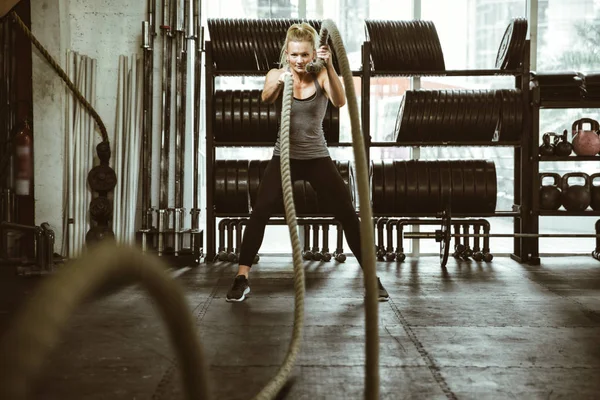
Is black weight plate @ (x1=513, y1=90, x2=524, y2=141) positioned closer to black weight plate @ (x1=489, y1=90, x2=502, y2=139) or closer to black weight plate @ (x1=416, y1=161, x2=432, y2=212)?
black weight plate @ (x1=489, y1=90, x2=502, y2=139)

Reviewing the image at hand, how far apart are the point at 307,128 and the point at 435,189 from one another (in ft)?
7.14

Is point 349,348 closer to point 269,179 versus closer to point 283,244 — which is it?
point 269,179

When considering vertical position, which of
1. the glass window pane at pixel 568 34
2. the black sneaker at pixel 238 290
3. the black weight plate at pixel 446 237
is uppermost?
the glass window pane at pixel 568 34

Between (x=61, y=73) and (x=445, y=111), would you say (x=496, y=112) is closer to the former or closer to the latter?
(x=445, y=111)

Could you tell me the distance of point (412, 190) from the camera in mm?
5844

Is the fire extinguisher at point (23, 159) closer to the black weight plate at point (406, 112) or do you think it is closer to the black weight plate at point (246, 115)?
the black weight plate at point (246, 115)

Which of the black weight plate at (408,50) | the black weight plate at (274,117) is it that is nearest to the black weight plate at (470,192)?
the black weight plate at (408,50)

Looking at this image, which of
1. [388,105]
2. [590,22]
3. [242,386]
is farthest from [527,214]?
[242,386]

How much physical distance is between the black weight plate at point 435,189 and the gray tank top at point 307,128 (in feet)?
6.72

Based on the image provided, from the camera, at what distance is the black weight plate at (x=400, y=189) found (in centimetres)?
584

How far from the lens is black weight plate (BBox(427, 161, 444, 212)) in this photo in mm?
5840

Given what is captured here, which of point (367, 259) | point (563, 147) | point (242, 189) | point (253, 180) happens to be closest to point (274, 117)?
point (253, 180)

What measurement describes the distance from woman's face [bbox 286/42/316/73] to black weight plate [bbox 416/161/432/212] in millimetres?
2418

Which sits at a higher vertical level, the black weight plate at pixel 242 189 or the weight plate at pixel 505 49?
the weight plate at pixel 505 49
